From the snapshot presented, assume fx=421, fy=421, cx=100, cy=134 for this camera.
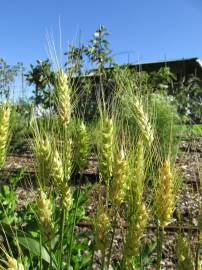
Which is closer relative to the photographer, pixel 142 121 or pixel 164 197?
pixel 164 197

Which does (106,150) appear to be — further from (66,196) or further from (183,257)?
(183,257)

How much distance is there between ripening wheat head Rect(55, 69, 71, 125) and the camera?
64.2 inches

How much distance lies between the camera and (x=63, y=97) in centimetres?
166

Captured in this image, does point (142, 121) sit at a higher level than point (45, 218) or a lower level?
higher

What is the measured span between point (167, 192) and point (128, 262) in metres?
0.26

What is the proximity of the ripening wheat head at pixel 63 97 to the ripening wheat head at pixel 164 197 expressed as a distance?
441 millimetres

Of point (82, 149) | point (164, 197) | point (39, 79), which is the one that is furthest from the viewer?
point (39, 79)

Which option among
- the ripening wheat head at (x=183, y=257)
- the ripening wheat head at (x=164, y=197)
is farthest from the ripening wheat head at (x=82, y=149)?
the ripening wheat head at (x=183, y=257)

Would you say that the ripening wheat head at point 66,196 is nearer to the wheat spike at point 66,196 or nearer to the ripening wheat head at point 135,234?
the wheat spike at point 66,196

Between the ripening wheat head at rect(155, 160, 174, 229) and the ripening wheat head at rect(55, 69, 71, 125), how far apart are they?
1.45 ft

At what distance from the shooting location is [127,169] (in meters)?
1.50

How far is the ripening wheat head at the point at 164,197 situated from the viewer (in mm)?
1392

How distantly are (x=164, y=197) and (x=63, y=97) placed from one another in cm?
57

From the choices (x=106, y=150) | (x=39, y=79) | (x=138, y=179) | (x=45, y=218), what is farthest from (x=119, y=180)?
(x=39, y=79)
